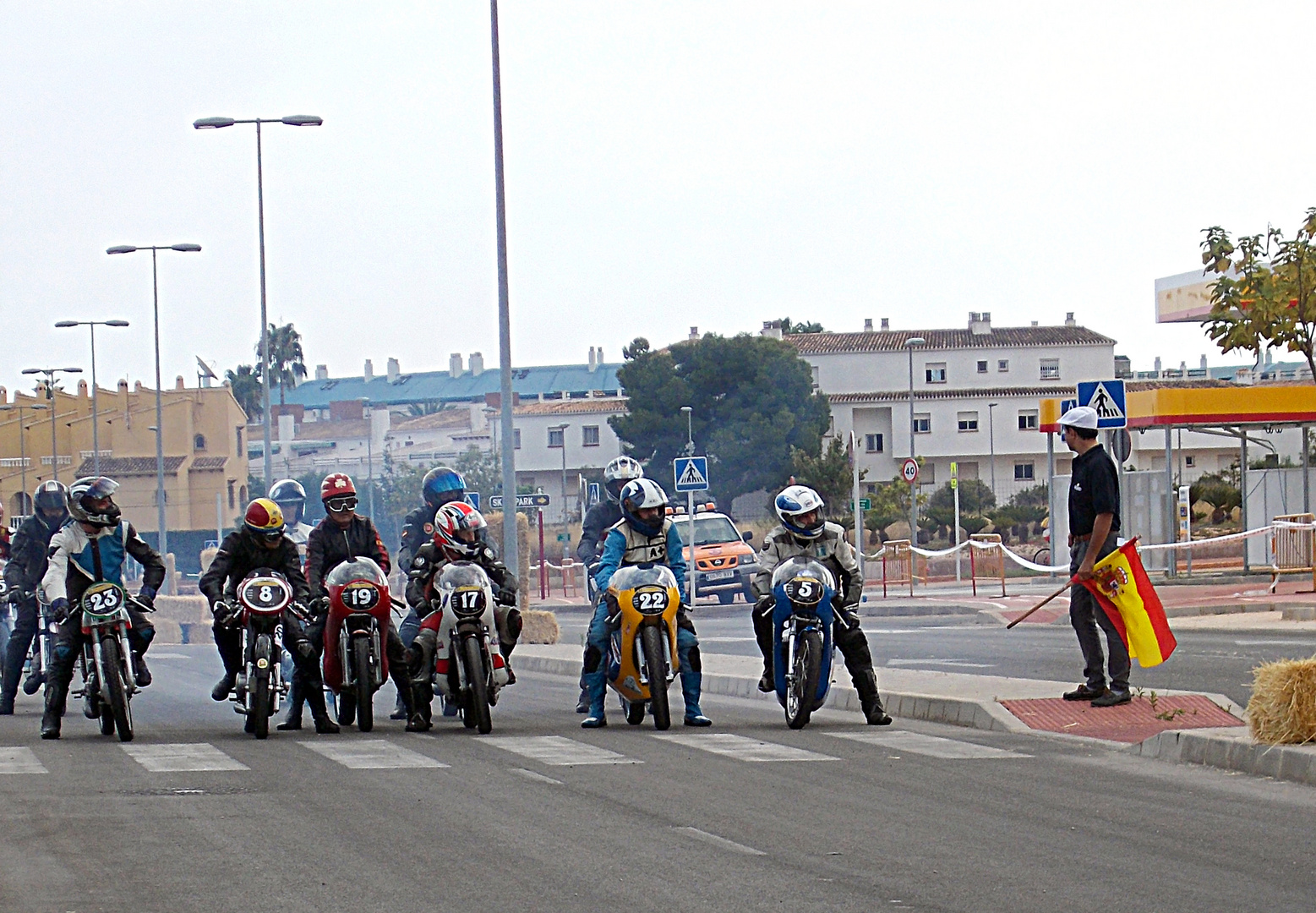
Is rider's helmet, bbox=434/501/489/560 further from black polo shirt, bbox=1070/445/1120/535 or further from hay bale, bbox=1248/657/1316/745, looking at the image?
hay bale, bbox=1248/657/1316/745

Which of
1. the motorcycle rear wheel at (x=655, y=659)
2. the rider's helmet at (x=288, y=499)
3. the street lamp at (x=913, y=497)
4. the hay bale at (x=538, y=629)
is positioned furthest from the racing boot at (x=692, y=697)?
the street lamp at (x=913, y=497)

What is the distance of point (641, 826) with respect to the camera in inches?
330

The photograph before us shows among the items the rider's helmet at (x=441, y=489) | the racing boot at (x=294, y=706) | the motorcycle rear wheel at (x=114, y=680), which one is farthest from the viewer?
the rider's helmet at (x=441, y=489)

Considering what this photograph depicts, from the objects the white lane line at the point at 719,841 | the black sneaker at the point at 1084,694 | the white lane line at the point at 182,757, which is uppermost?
the black sneaker at the point at 1084,694

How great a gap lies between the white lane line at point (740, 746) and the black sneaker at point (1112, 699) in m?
2.54

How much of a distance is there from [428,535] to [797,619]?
3330mm

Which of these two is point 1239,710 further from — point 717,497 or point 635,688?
point 717,497

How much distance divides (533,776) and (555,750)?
1.32 metres

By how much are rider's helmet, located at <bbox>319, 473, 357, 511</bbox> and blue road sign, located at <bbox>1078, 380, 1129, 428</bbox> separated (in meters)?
9.25

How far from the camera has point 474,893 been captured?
6.86m

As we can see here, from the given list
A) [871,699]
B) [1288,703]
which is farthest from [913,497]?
[1288,703]

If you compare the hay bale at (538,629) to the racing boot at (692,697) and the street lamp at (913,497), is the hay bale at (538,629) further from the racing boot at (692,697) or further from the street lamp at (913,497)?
the street lamp at (913,497)

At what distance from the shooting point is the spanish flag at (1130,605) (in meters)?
12.5

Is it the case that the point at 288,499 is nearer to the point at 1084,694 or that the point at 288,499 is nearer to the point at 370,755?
the point at 370,755
